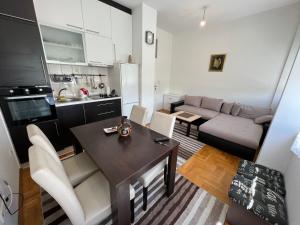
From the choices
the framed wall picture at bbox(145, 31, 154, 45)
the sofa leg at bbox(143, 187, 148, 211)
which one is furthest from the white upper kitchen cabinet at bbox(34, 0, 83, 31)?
the sofa leg at bbox(143, 187, 148, 211)

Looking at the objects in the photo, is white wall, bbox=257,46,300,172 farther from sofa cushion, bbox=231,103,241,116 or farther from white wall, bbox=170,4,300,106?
white wall, bbox=170,4,300,106

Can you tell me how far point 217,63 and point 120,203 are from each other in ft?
13.5

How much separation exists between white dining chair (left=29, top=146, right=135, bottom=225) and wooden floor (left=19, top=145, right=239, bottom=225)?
2.54 feet

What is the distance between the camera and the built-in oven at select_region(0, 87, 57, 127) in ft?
5.39

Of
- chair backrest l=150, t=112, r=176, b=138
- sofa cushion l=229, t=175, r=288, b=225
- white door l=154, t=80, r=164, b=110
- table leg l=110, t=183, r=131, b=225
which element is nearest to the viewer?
table leg l=110, t=183, r=131, b=225

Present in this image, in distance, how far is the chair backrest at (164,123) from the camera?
62.7 inches

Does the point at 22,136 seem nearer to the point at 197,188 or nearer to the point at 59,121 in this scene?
the point at 59,121

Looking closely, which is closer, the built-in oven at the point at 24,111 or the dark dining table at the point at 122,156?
the dark dining table at the point at 122,156

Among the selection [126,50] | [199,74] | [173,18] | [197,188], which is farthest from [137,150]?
[199,74]

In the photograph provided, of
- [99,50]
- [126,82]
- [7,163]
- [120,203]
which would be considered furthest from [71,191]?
[99,50]

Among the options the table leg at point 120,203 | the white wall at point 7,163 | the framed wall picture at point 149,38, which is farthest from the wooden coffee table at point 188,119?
the white wall at point 7,163

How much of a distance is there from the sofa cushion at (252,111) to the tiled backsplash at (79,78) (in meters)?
3.39

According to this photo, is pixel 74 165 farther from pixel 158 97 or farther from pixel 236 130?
pixel 158 97

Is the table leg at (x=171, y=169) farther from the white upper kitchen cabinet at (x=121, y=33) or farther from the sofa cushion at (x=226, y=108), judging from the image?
the sofa cushion at (x=226, y=108)
